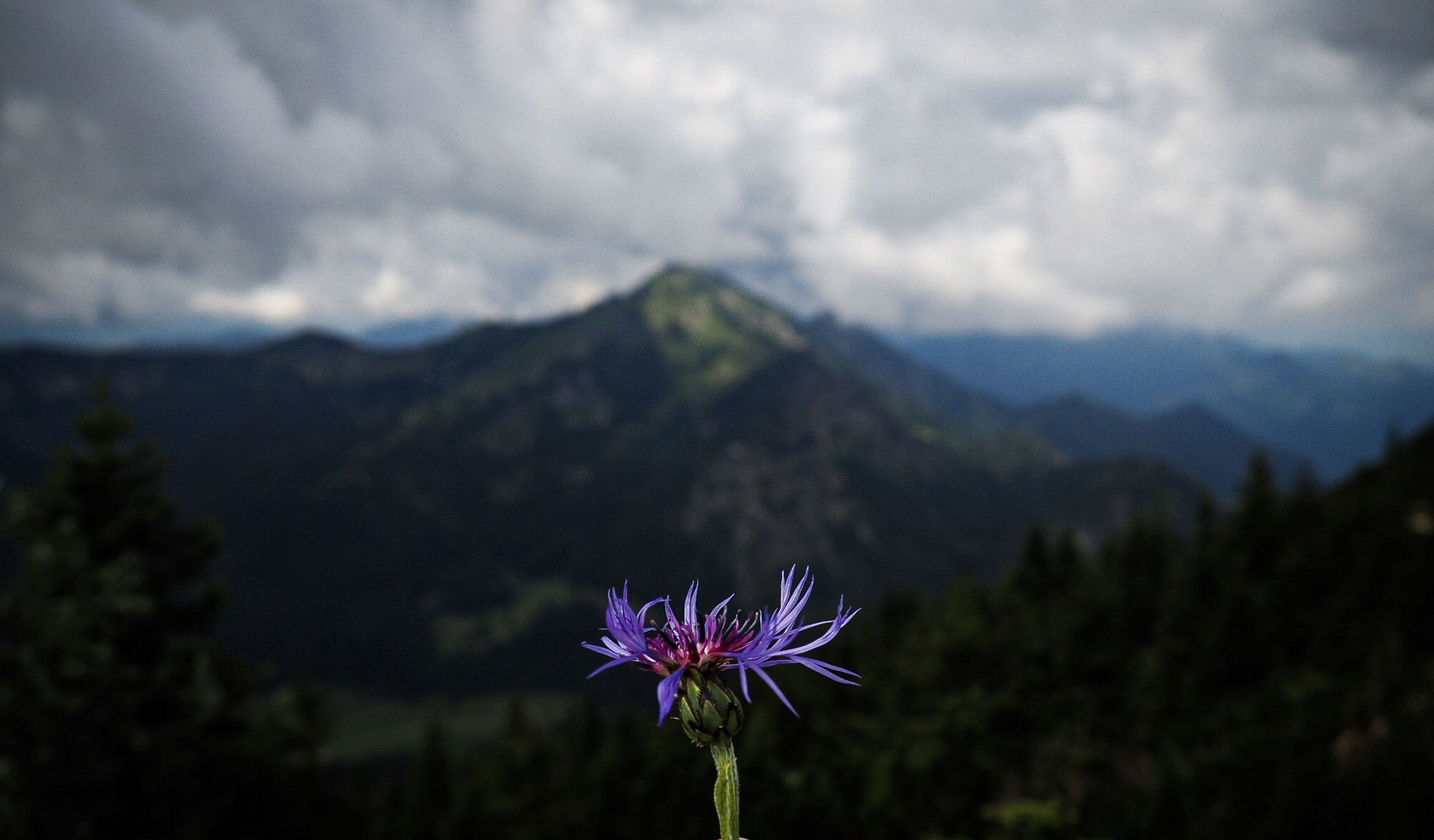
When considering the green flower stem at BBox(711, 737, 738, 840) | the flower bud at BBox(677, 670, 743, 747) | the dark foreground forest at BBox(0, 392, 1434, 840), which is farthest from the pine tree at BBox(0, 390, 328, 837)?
the green flower stem at BBox(711, 737, 738, 840)

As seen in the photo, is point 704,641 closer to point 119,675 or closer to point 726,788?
point 726,788

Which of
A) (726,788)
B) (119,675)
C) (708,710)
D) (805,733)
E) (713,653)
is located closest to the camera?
(726,788)

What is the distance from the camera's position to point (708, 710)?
166 cm

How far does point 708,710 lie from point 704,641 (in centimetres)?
29

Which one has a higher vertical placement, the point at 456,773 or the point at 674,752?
the point at 674,752

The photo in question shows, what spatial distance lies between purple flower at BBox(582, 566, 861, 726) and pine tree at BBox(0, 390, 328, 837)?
1502 centimetres

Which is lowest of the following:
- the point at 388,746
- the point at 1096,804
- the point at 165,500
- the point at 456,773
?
the point at 388,746

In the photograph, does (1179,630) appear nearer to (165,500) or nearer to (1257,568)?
(1257,568)

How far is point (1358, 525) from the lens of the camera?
35.1 metres

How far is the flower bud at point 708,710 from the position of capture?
164 centimetres

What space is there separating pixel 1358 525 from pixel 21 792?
5034 centimetres

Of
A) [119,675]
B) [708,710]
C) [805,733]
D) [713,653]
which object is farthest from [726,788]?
[119,675]

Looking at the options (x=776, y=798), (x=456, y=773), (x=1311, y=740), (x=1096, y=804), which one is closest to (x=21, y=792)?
(x=776, y=798)

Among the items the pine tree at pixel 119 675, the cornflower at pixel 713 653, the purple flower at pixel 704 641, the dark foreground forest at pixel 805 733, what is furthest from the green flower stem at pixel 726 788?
the pine tree at pixel 119 675
